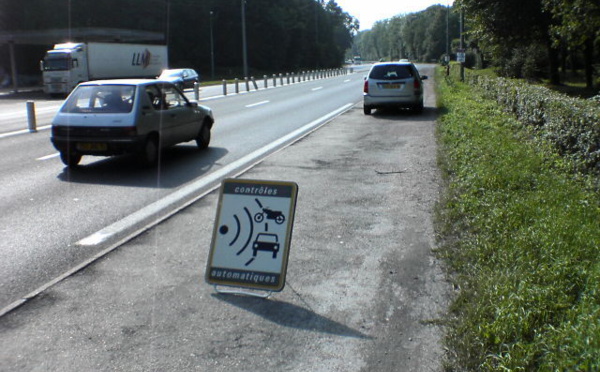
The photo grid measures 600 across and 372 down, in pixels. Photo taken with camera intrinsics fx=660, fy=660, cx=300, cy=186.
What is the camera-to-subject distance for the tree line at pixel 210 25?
62156mm

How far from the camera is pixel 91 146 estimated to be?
1055 cm

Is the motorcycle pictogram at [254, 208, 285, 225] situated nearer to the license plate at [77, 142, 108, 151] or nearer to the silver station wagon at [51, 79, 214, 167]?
the silver station wagon at [51, 79, 214, 167]

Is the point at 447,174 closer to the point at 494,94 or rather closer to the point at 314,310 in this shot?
the point at 314,310

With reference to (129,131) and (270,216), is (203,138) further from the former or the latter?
(270,216)

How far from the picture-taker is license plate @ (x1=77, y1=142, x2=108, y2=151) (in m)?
10.5

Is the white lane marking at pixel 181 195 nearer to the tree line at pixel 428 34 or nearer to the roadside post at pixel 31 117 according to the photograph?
the roadside post at pixel 31 117

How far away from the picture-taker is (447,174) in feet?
31.5

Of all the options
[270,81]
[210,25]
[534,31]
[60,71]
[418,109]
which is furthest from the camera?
[210,25]

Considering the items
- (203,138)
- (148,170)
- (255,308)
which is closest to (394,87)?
(203,138)

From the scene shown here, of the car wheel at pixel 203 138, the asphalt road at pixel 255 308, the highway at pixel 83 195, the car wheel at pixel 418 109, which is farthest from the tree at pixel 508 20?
the asphalt road at pixel 255 308

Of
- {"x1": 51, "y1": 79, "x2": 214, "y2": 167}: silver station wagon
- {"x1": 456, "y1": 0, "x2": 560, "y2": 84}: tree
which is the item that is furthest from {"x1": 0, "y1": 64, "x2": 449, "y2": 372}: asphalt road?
{"x1": 456, "y1": 0, "x2": 560, "y2": 84}: tree

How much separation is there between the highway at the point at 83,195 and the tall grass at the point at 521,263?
3.26 m

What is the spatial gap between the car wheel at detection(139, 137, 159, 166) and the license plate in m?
0.60

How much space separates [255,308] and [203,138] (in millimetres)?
8858
